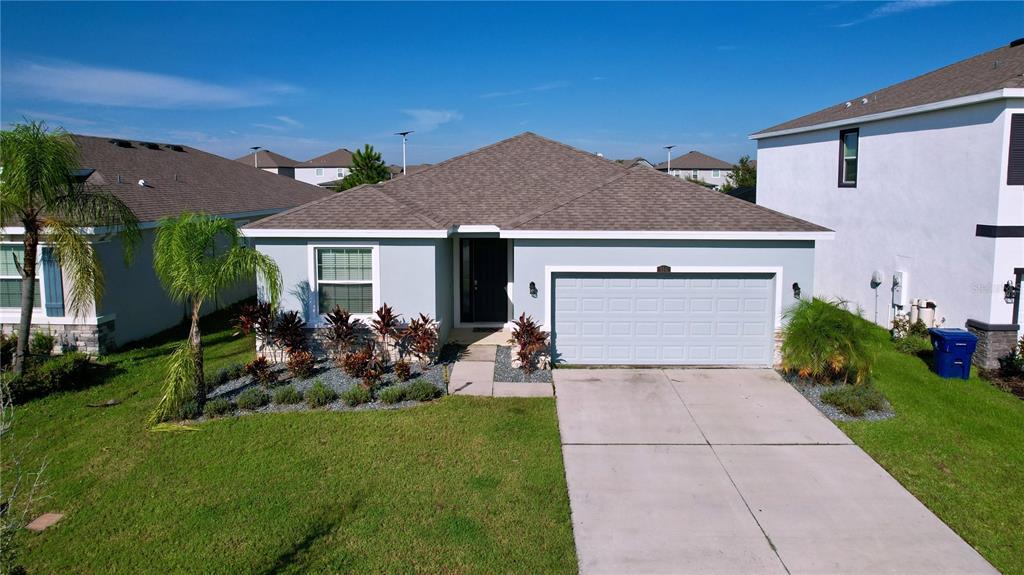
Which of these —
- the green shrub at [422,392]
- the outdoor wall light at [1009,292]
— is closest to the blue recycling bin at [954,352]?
the outdoor wall light at [1009,292]

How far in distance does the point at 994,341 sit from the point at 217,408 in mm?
13419

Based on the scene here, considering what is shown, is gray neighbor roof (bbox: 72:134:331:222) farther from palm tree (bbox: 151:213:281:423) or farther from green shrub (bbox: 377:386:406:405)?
green shrub (bbox: 377:386:406:405)

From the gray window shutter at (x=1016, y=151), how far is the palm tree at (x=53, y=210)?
1601 cm

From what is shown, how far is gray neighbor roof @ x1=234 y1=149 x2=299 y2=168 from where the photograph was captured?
190ft

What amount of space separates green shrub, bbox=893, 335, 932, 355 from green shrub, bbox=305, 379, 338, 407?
36.4 feet

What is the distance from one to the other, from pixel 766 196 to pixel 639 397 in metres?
13.3

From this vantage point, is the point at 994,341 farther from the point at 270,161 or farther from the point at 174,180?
the point at 270,161

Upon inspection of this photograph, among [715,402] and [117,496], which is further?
[715,402]

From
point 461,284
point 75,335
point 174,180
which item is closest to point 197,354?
point 75,335

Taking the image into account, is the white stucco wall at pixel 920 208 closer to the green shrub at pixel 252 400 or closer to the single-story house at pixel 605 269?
the single-story house at pixel 605 269

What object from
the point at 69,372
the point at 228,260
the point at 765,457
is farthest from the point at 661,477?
the point at 69,372

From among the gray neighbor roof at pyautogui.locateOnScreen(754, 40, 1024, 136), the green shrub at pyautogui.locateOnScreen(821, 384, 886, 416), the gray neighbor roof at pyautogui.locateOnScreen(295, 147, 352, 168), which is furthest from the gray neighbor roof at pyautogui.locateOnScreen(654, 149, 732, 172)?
the green shrub at pyautogui.locateOnScreen(821, 384, 886, 416)

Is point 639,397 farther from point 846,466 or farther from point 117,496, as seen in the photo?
point 117,496

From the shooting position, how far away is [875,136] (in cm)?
1655
